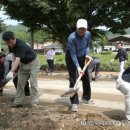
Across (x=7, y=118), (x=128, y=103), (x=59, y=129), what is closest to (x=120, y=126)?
(x=128, y=103)

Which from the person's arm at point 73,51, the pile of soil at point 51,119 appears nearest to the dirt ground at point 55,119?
the pile of soil at point 51,119

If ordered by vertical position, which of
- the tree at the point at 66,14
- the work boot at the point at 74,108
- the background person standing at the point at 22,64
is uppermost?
the tree at the point at 66,14

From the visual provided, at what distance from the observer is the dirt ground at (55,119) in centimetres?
736

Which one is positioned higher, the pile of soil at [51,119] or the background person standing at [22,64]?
the background person standing at [22,64]

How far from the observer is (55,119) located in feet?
26.0

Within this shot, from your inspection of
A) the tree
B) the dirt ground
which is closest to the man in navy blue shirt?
the dirt ground

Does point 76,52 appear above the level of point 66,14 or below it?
below

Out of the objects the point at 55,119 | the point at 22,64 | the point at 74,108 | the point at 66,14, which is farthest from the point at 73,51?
the point at 66,14

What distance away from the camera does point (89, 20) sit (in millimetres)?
24453

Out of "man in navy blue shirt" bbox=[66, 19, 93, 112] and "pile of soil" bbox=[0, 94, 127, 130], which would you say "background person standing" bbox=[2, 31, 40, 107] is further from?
"man in navy blue shirt" bbox=[66, 19, 93, 112]

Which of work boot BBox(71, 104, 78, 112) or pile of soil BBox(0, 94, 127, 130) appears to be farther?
work boot BBox(71, 104, 78, 112)

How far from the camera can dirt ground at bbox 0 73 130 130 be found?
736cm

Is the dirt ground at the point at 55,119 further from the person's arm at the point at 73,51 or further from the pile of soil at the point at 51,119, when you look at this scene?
the person's arm at the point at 73,51

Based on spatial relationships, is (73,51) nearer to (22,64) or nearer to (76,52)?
(76,52)
